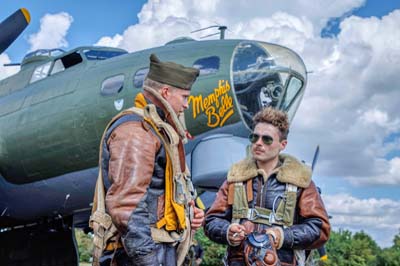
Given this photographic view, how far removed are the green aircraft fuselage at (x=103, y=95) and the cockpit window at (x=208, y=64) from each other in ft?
0.04

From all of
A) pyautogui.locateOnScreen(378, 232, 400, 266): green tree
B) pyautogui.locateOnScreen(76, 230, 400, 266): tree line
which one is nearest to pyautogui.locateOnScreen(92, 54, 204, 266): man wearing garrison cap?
pyautogui.locateOnScreen(76, 230, 400, 266): tree line

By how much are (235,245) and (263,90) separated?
412 cm

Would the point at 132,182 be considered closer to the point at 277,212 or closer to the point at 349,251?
the point at 277,212

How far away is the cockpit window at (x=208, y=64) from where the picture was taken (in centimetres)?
738

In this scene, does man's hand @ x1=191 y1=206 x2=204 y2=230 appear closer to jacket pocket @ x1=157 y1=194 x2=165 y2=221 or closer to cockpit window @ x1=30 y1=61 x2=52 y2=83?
jacket pocket @ x1=157 y1=194 x2=165 y2=221

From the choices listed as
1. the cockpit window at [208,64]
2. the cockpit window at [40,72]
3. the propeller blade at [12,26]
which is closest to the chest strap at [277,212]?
the cockpit window at [208,64]

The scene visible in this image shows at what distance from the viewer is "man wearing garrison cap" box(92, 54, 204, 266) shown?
108 inches

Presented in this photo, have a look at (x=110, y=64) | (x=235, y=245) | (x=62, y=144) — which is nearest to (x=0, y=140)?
(x=62, y=144)

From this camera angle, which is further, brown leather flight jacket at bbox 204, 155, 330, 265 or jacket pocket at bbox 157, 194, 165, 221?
brown leather flight jacket at bbox 204, 155, 330, 265

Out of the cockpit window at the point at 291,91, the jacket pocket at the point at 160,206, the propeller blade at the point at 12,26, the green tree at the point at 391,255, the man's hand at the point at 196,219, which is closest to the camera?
the jacket pocket at the point at 160,206

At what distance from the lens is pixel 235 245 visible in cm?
338

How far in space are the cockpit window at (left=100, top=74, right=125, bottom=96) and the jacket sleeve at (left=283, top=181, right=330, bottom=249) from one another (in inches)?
185

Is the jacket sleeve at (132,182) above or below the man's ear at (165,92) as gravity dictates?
below

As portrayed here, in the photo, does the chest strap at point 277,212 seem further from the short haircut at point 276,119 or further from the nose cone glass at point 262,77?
the nose cone glass at point 262,77
